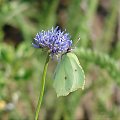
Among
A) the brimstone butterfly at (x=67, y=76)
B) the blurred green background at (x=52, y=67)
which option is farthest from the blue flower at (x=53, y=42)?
the blurred green background at (x=52, y=67)

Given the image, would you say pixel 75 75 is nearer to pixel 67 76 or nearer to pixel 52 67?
pixel 67 76

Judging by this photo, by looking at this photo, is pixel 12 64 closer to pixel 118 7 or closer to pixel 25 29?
pixel 25 29

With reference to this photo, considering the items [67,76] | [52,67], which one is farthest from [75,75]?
[52,67]

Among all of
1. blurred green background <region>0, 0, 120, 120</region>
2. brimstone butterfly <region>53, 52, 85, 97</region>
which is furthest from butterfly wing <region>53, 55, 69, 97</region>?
blurred green background <region>0, 0, 120, 120</region>

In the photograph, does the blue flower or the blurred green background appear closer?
the blue flower

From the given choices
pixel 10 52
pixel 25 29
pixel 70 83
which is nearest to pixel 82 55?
pixel 10 52

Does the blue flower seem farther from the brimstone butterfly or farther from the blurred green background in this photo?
the blurred green background

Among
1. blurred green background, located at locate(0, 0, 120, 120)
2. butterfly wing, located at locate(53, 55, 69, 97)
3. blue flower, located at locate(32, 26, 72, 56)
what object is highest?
blurred green background, located at locate(0, 0, 120, 120)
